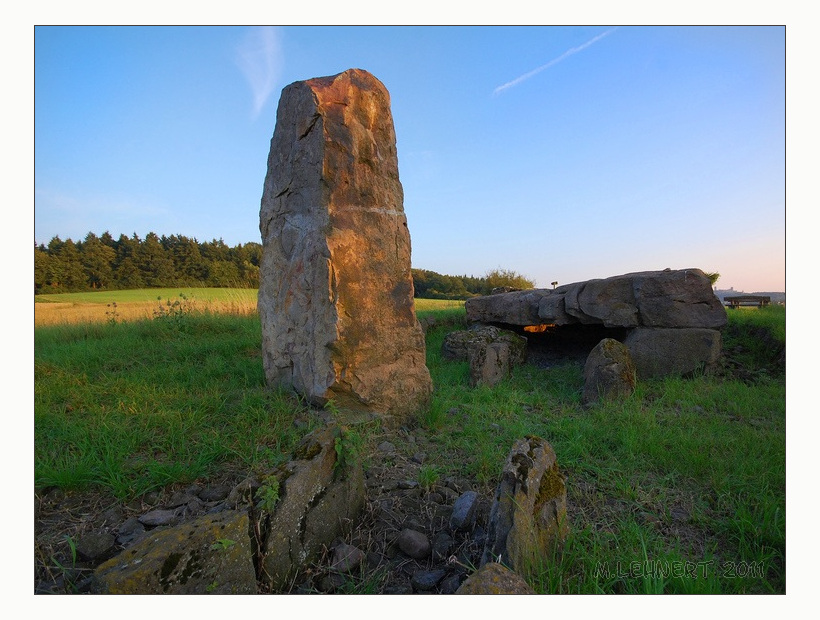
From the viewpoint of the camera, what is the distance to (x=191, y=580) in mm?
1735

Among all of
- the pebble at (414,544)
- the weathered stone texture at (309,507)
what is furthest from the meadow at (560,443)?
the weathered stone texture at (309,507)

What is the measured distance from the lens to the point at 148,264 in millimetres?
9930

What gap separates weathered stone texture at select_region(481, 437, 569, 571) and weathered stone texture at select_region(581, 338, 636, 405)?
2.95m

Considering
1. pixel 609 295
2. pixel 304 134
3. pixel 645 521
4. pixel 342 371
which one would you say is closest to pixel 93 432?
pixel 342 371

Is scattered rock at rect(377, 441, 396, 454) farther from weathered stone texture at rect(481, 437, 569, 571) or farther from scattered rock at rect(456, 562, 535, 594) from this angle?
scattered rock at rect(456, 562, 535, 594)

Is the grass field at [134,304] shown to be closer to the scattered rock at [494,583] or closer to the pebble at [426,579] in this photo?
the pebble at [426,579]

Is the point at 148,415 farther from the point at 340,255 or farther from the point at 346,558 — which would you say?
the point at 346,558

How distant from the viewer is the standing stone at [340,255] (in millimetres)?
3807

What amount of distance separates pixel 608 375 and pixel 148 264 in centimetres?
944

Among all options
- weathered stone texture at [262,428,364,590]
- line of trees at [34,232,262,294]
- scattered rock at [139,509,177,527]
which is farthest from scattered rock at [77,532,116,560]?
A: line of trees at [34,232,262,294]

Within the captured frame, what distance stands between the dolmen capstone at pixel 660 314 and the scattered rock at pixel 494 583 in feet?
16.4

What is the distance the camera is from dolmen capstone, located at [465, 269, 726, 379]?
19.3ft

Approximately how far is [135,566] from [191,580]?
0.21 metres

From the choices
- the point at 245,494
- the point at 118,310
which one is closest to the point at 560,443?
the point at 245,494
